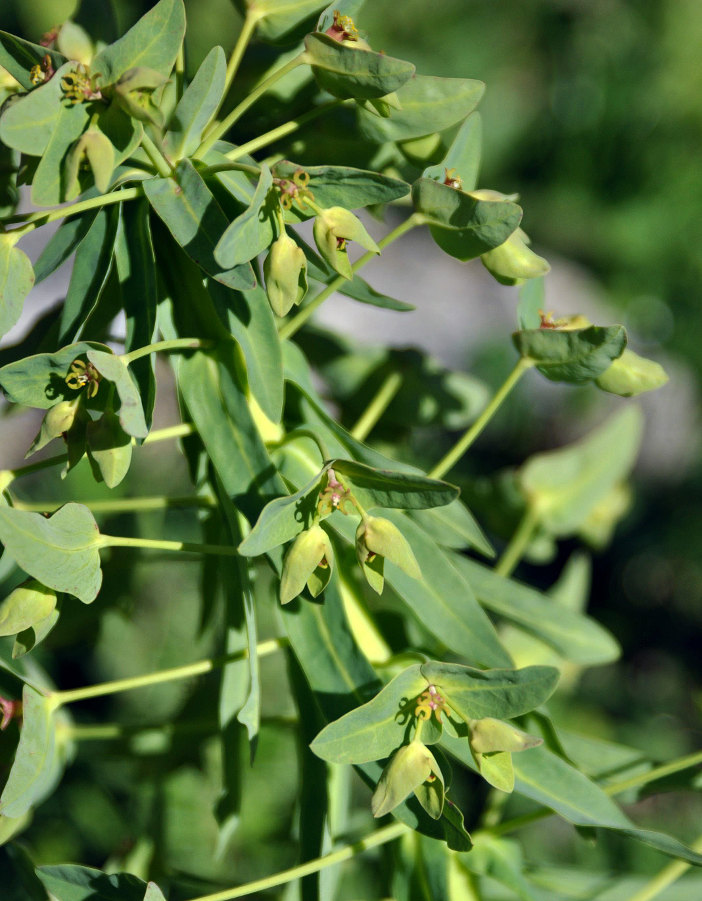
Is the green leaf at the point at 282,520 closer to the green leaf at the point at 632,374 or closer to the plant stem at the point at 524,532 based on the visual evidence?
the green leaf at the point at 632,374

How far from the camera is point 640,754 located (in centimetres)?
60

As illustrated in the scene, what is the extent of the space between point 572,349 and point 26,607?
12.3 inches

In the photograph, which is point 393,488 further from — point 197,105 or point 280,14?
point 280,14

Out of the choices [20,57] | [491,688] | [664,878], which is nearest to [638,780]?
[664,878]

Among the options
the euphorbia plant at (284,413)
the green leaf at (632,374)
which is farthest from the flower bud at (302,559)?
the green leaf at (632,374)

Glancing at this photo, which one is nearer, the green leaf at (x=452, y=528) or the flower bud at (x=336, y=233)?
the flower bud at (x=336, y=233)

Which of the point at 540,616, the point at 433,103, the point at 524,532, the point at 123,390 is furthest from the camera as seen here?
the point at 524,532

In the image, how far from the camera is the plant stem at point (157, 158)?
416 millimetres

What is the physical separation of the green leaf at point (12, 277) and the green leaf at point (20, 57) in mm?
74

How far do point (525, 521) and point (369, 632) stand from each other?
11.6 inches

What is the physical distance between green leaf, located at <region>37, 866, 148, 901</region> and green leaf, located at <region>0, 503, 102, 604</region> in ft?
0.46

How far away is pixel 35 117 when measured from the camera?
38 centimetres

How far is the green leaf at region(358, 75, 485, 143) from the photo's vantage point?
48cm

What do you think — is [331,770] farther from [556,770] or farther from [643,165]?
[643,165]
